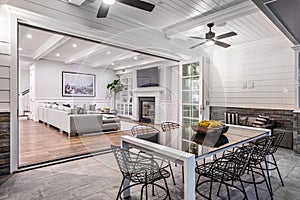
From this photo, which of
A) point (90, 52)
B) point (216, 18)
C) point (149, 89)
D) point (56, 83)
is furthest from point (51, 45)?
point (216, 18)

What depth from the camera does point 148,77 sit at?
8.47m

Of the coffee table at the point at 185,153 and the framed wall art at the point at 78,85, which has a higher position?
the framed wall art at the point at 78,85

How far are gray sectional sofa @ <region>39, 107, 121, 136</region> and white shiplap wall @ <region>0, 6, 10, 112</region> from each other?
8.48ft

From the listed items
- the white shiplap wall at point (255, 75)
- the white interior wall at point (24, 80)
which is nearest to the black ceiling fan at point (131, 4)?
the white shiplap wall at point (255, 75)

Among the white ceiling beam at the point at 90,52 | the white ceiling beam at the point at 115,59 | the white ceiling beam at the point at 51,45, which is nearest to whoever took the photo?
the white ceiling beam at the point at 51,45

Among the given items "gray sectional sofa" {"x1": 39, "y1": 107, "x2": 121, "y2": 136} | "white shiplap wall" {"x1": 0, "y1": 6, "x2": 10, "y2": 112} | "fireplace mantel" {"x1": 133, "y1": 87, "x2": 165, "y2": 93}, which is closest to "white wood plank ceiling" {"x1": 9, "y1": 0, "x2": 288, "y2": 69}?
"white shiplap wall" {"x1": 0, "y1": 6, "x2": 10, "y2": 112}

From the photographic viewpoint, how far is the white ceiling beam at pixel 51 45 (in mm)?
5395

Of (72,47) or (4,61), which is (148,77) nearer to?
(72,47)

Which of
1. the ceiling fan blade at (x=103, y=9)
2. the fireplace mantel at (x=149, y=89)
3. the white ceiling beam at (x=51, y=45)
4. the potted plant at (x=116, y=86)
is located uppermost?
the white ceiling beam at (x=51, y=45)

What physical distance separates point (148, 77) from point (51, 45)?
399 centimetres

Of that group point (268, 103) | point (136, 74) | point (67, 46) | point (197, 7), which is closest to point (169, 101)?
point (136, 74)

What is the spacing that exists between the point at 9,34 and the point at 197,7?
2.94 metres

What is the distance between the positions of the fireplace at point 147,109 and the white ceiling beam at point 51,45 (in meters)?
4.17

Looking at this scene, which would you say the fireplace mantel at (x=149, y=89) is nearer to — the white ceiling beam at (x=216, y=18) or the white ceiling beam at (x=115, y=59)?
the white ceiling beam at (x=115, y=59)
